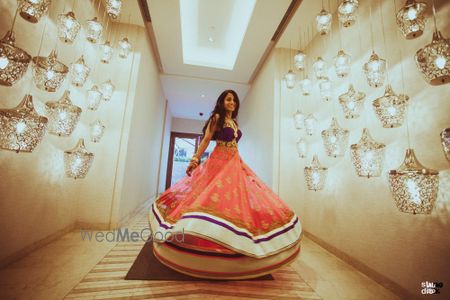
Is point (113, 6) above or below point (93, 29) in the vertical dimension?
above

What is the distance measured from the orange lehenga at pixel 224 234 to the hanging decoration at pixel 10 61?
1121 millimetres

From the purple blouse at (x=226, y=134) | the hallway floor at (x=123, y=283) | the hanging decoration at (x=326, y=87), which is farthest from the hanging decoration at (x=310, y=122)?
the hallway floor at (x=123, y=283)

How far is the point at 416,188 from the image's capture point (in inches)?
39.4

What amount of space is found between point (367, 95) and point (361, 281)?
1.61 metres

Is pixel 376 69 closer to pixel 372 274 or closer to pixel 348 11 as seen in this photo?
pixel 348 11

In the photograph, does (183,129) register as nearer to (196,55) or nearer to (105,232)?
(196,55)

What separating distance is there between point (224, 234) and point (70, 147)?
204cm

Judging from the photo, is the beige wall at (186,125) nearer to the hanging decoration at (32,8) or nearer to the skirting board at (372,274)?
the skirting board at (372,274)

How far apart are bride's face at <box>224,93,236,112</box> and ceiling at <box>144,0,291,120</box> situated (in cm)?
128

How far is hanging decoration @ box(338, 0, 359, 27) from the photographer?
4.70 feet

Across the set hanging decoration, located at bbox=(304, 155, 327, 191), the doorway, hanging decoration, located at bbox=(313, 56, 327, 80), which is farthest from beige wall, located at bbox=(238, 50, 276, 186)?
the doorway

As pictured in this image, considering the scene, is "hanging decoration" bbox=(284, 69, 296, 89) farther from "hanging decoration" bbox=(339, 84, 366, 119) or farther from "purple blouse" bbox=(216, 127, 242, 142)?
"purple blouse" bbox=(216, 127, 242, 142)

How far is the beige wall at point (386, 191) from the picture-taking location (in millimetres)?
1204

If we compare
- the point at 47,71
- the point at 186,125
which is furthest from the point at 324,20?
the point at 186,125
